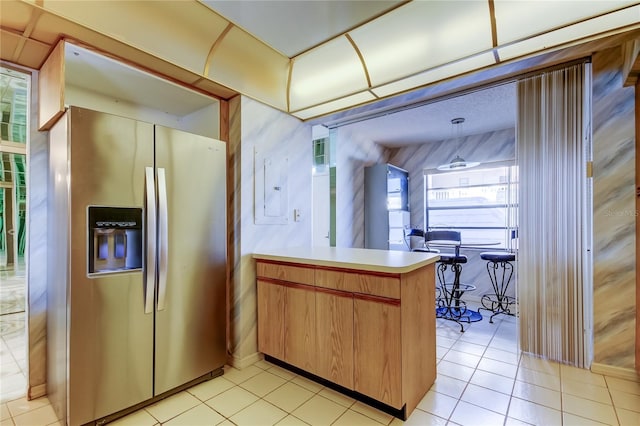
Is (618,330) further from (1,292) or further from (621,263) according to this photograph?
(1,292)

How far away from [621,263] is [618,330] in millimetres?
529

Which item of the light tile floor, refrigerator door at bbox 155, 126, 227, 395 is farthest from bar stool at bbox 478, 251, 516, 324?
refrigerator door at bbox 155, 126, 227, 395

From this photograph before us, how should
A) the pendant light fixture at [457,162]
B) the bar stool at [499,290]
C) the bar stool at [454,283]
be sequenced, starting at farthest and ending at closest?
1. the bar stool at [499,290]
2. the pendant light fixture at [457,162]
3. the bar stool at [454,283]

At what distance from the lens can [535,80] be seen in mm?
2662

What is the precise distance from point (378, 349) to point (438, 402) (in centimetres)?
64

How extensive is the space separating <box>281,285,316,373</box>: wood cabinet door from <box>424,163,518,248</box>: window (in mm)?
3750

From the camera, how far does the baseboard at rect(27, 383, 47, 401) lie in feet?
6.69

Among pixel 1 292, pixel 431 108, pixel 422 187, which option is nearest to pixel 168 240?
pixel 1 292

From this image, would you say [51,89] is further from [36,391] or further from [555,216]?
[555,216]

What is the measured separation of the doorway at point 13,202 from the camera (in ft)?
7.02

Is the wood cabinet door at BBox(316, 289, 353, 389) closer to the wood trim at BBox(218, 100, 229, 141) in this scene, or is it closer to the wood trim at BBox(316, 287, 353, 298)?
the wood trim at BBox(316, 287, 353, 298)

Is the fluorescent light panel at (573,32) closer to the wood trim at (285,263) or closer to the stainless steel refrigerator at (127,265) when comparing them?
the wood trim at (285,263)

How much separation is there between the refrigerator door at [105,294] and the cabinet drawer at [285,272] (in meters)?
0.91

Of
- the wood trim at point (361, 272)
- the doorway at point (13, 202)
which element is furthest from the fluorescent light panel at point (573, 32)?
the doorway at point (13, 202)
